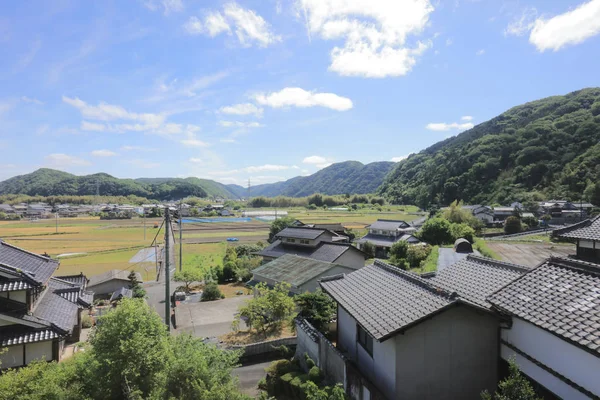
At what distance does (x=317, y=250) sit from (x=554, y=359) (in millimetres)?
25878

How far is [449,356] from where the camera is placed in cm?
793

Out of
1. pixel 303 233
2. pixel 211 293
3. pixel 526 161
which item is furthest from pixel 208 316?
pixel 526 161

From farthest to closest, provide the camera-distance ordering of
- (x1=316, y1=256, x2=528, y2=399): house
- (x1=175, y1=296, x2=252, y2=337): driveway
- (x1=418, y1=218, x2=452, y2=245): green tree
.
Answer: (x1=418, y1=218, x2=452, y2=245): green tree → (x1=175, y1=296, x2=252, y2=337): driveway → (x1=316, y1=256, x2=528, y2=399): house

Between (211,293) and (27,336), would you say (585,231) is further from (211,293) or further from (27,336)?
(211,293)

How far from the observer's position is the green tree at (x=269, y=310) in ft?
53.6

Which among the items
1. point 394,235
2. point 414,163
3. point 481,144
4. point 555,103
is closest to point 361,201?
point 414,163

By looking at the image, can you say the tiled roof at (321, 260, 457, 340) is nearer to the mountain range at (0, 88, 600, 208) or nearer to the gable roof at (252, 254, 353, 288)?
the gable roof at (252, 254, 353, 288)

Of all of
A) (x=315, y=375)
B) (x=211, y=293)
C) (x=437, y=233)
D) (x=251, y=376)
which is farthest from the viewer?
(x=437, y=233)

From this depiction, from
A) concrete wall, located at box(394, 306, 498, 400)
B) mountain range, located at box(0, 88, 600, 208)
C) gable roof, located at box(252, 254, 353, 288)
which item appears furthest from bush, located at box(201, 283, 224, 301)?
mountain range, located at box(0, 88, 600, 208)

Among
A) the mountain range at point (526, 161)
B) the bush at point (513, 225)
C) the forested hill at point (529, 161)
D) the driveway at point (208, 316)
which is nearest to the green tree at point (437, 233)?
the bush at point (513, 225)

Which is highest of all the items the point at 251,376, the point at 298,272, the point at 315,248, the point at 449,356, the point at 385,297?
the point at 385,297

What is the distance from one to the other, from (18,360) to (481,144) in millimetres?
124696

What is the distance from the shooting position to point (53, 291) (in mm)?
16328

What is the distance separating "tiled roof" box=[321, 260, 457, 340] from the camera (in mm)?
7652
